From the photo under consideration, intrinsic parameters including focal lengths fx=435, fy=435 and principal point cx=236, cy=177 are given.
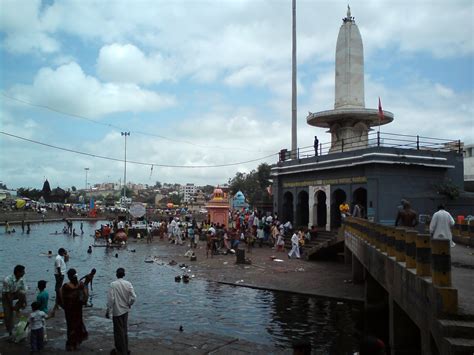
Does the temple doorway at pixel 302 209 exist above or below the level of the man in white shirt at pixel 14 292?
above

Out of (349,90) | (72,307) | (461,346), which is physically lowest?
(72,307)

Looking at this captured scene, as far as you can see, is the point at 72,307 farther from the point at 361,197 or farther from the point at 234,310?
the point at 361,197

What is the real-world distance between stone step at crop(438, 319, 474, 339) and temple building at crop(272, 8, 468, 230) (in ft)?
62.3

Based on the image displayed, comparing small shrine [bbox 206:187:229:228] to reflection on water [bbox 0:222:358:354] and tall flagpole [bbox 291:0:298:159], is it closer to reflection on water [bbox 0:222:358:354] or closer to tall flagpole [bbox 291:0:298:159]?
tall flagpole [bbox 291:0:298:159]

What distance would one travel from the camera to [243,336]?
37.2 ft

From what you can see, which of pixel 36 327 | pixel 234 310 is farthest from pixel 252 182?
pixel 36 327

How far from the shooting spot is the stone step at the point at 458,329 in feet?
18.4

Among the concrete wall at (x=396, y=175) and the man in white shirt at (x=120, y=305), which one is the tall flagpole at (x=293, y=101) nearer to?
the concrete wall at (x=396, y=175)

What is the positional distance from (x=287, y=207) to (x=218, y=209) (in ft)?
30.2

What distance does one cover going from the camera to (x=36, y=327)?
8742 mm

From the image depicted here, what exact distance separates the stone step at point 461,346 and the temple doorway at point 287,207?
28.0 metres

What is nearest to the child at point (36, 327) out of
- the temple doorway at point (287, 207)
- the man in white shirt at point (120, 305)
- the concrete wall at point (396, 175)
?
the man in white shirt at point (120, 305)

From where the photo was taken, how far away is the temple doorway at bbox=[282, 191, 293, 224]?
110 ft

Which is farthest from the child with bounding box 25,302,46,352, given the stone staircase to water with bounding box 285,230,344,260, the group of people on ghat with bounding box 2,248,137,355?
the stone staircase to water with bounding box 285,230,344,260
